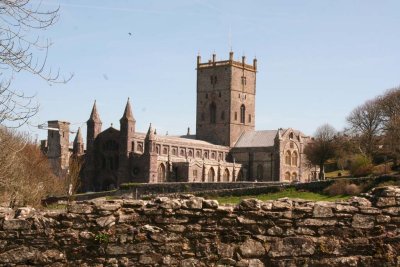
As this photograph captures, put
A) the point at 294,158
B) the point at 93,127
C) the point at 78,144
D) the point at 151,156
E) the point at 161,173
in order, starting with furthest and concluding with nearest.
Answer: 1. the point at 294,158
2. the point at 93,127
3. the point at 78,144
4. the point at 161,173
5. the point at 151,156

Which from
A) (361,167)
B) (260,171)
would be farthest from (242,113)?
(361,167)

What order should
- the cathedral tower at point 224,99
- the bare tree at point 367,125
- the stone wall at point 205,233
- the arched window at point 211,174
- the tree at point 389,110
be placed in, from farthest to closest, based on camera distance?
the cathedral tower at point 224,99, the arched window at point 211,174, the bare tree at point 367,125, the tree at point 389,110, the stone wall at point 205,233

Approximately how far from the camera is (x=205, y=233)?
32.5 feet

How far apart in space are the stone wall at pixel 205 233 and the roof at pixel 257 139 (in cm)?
9652

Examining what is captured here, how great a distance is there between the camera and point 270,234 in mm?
10031

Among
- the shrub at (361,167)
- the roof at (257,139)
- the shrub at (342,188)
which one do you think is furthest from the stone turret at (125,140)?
the shrub at (342,188)

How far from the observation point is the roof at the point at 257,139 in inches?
4287

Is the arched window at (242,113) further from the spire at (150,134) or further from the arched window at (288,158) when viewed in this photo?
the spire at (150,134)

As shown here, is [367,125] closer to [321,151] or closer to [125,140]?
[321,151]

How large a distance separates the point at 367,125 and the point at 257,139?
93.6 ft

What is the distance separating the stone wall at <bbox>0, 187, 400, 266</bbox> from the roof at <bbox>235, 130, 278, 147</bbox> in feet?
317

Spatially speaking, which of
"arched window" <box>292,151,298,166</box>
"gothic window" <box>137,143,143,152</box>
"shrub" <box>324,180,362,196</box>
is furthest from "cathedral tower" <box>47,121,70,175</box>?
"shrub" <box>324,180,362,196</box>

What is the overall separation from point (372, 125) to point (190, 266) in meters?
78.9

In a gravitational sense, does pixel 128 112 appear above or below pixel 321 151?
above
